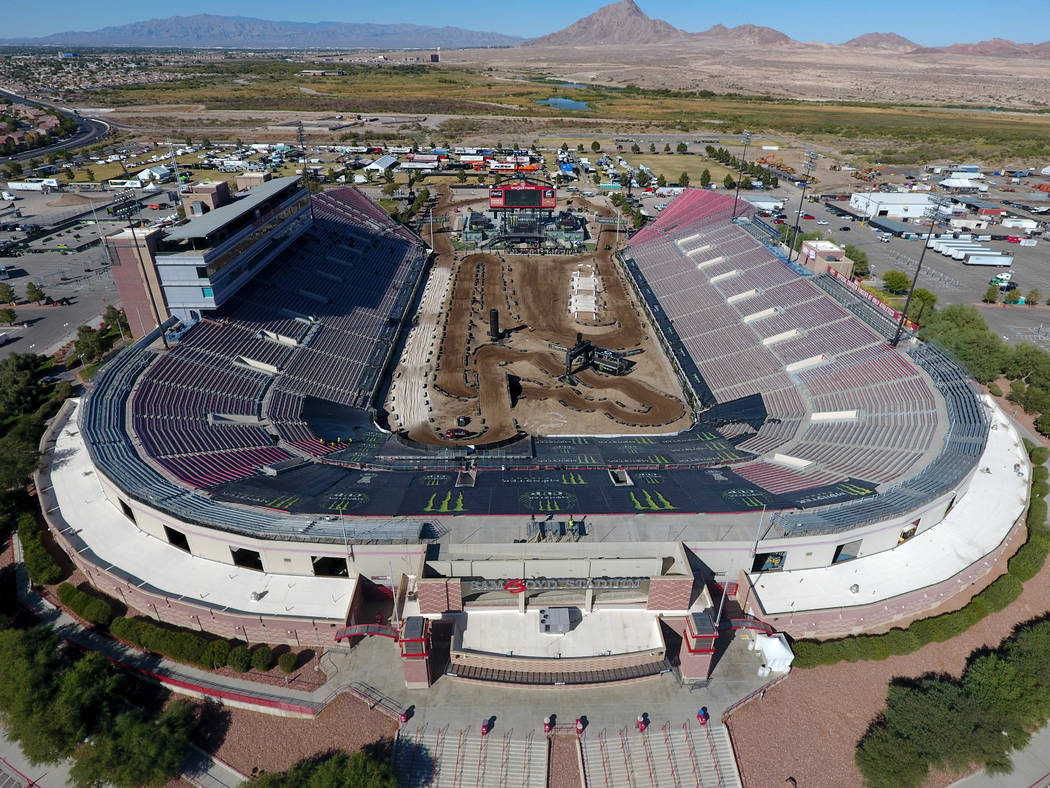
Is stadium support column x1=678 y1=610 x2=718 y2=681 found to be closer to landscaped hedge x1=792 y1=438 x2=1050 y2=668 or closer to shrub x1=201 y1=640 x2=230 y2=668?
landscaped hedge x1=792 y1=438 x2=1050 y2=668

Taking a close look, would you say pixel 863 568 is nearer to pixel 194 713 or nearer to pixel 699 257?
pixel 194 713

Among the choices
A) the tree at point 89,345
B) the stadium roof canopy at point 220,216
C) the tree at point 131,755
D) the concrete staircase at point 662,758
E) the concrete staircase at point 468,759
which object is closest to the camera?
the tree at point 131,755

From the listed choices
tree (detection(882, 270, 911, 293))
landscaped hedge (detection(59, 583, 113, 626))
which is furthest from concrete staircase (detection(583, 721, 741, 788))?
tree (detection(882, 270, 911, 293))

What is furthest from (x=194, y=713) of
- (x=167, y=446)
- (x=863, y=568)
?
(x=863, y=568)

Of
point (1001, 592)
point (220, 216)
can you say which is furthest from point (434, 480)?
point (220, 216)

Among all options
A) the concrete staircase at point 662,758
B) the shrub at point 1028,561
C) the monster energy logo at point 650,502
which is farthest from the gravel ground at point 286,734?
the shrub at point 1028,561

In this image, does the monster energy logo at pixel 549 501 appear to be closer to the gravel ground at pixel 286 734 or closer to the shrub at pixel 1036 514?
the gravel ground at pixel 286 734

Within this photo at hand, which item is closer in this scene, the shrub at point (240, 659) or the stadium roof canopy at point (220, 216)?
the shrub at point (240, 659)
